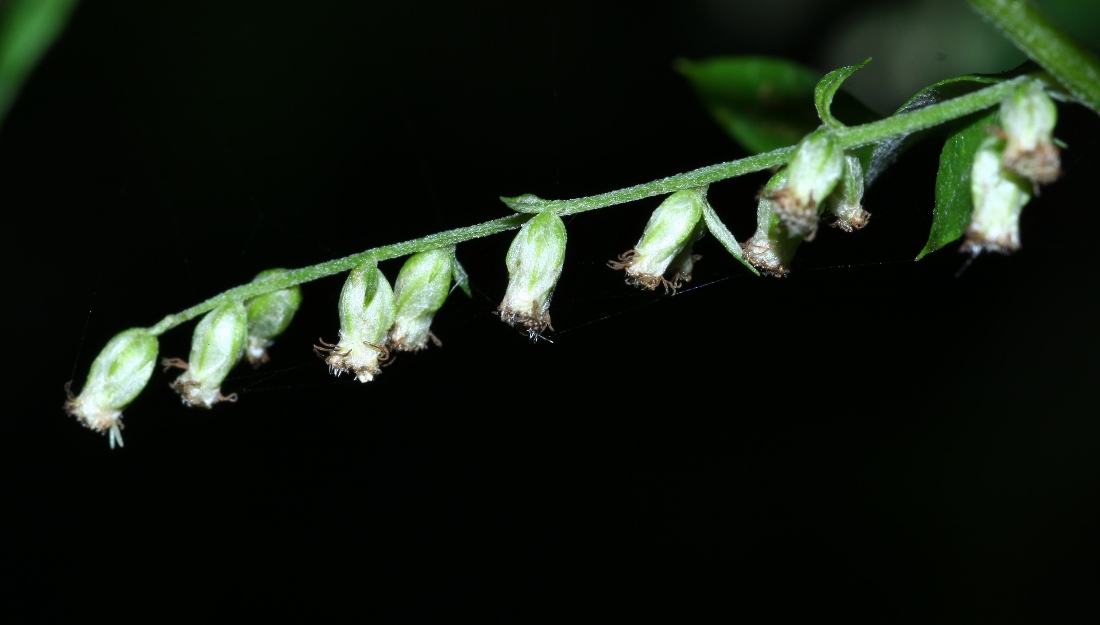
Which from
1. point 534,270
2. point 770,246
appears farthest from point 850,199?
point 534,270

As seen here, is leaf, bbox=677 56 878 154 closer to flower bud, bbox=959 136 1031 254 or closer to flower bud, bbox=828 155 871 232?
flower bud, bbox=828 155 871 232

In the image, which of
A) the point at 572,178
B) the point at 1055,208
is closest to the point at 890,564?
the point at 1055,208

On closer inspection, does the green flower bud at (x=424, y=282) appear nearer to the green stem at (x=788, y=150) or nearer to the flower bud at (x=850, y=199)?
the green stem at (x=788, y=150)

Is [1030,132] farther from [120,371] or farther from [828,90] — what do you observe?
[120,371]

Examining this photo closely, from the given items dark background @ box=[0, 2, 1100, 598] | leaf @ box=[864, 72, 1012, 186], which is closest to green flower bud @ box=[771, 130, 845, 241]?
leaf @ box=[864, 72, 1012, 186]

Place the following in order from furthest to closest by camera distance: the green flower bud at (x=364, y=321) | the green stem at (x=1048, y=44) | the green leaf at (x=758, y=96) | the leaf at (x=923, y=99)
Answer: the green leaf at (x=758, y=96), the green flower bud at (x=364, y=321), the leaf at (x=923, y=99), the green stem at (x=1048, y=44)

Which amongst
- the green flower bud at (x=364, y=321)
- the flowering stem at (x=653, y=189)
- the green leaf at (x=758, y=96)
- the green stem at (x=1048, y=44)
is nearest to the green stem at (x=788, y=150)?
the flowering stem at (x=653, y=189)
